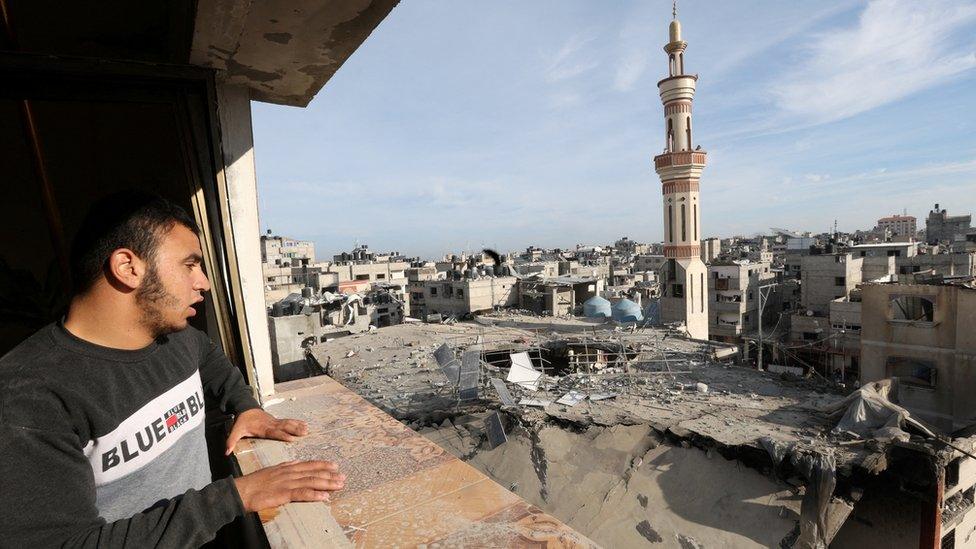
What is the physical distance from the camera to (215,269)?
8.43 feet

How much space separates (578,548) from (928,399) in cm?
1787

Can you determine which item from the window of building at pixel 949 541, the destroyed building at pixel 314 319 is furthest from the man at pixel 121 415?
the destroyed building at pixel 314 319

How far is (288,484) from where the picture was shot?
147 cm

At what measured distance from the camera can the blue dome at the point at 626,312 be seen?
19047mm

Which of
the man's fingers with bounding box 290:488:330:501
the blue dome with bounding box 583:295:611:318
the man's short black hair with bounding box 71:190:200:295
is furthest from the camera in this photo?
the blue dome with bounding box 583:295:611:318

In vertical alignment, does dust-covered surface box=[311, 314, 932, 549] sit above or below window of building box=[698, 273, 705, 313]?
below

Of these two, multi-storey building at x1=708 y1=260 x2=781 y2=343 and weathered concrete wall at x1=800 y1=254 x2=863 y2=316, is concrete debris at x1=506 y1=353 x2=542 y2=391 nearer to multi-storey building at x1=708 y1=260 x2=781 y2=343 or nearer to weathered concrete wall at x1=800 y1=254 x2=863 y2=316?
multi-storey building at x1=708 y1=260 x2=781 y2=343

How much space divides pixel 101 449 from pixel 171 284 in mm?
455

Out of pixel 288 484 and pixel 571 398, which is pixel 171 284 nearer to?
pixel 288 484

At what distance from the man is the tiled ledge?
108 mm

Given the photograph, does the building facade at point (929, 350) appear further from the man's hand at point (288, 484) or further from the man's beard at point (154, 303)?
the man's beard at point (154, 303)

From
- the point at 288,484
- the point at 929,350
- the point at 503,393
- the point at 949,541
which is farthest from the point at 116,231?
the point at 929,350

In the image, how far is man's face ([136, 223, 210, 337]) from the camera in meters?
1.33

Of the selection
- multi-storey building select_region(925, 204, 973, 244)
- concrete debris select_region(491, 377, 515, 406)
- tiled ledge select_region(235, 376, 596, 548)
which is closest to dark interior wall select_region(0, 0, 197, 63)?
tiled ledge select_region(235, 376, 596, 548)
